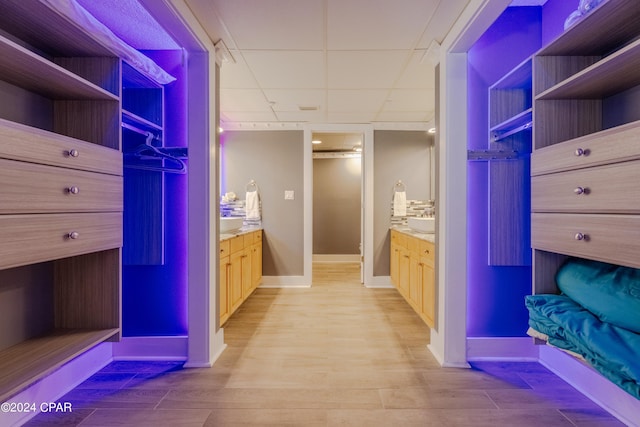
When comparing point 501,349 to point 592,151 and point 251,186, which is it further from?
point 251,186

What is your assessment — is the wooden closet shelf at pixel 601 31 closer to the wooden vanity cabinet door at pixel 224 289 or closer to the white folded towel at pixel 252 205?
the wooden vanity cabinet door at pixel 224 289

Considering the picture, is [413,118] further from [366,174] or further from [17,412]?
[17,412]

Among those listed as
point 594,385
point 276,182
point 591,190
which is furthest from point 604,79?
point 276,182

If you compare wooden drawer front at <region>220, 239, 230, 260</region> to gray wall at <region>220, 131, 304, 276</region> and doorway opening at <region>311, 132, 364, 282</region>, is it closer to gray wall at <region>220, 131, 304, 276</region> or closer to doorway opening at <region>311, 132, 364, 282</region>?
gray wall at <region>220, 131, 304, 276</region>

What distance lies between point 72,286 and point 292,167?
3.01 metres

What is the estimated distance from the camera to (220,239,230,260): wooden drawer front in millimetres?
2522

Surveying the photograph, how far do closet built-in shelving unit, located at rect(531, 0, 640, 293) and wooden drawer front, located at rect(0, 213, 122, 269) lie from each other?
197cm

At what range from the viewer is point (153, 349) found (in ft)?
6.89

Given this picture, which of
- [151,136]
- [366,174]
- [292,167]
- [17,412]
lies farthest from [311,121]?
[17,412]

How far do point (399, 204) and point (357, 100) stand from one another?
157cm

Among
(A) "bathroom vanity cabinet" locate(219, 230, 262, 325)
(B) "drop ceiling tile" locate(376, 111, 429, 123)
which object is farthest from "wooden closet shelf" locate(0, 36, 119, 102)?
(B) "drop ceiling tile" locate(376, 111, 429, 123)

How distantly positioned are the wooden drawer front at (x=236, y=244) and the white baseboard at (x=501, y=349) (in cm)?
203

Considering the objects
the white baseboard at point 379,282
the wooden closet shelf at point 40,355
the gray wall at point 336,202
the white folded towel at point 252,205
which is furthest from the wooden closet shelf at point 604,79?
the gray wall at point 336,202

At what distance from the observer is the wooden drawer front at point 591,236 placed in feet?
3.17
